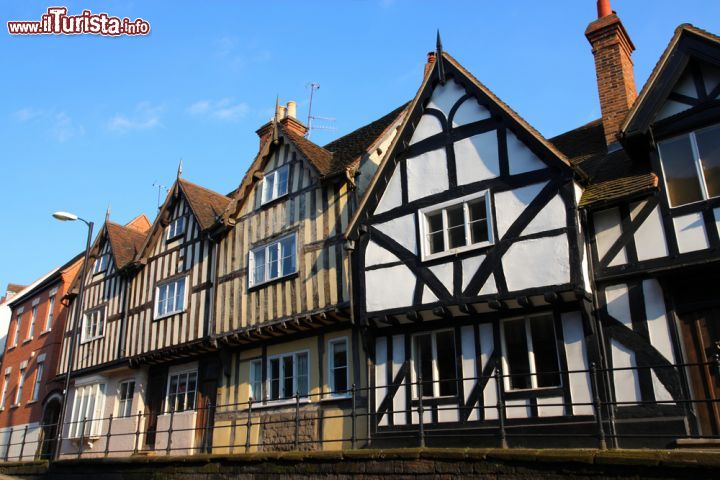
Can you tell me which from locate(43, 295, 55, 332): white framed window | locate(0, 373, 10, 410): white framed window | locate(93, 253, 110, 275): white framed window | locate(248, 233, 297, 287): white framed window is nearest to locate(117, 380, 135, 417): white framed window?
locate(93, 253, 110, 275): white framed window

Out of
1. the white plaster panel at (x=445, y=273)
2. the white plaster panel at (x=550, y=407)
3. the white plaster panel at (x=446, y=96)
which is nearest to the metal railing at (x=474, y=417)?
→ the white plaster panel at (x=550, y=407)

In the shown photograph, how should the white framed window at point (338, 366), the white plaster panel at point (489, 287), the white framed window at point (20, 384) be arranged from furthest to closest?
the white framed window at point (20, 384) < the white framed window at point (338, 366) < the white plaster panel at point (489, 287)

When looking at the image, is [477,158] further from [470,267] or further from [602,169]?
[602,169]

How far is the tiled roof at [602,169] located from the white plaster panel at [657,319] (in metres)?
1.81

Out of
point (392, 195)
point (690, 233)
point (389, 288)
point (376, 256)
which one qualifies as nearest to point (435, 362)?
point (389, 288)

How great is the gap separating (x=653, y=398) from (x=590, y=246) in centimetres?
312

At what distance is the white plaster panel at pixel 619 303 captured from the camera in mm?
12484

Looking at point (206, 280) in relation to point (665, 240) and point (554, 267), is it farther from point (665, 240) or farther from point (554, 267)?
point (665, 240)

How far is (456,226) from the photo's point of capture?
14641 millimetres

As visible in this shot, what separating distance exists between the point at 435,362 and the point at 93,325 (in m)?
17.0

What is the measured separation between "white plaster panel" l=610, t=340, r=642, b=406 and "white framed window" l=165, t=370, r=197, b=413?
13.3m

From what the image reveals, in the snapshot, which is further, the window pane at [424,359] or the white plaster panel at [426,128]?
the white plaster panel at [426,128]

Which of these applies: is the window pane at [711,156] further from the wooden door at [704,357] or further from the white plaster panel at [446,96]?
the white plaster panel at [446,96]

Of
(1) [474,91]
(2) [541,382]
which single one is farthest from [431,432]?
(1) [474,91]
